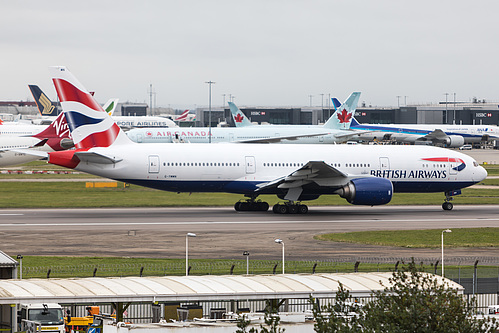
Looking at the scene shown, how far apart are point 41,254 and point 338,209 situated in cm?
2469

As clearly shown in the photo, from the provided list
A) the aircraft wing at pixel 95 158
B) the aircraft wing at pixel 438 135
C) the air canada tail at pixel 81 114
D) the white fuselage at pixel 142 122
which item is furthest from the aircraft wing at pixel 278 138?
the white fuselage at pixel 142 122

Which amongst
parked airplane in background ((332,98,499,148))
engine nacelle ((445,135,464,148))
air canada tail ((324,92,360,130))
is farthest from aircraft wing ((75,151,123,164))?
engine nacelle ((445,135,464,148))

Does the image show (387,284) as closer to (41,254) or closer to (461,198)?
(41,254)

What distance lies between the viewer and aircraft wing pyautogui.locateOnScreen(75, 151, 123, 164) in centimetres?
4453

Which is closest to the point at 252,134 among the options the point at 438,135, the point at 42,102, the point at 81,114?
the point at 438,135

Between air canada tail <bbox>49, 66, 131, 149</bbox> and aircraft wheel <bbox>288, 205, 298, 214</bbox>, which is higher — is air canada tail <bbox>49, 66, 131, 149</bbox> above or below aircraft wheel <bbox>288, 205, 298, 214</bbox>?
above

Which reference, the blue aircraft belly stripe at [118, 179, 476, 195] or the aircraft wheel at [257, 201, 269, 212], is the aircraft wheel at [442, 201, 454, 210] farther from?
the aircraft wheel at [257, 201, 269, 212]

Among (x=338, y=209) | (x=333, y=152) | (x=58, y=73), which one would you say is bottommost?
(x=338, y=209)

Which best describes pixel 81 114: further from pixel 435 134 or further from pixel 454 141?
pixel 454 141

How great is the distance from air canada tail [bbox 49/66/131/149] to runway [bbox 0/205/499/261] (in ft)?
14.7

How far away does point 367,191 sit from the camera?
1833 inches

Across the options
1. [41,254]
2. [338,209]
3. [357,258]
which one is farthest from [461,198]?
[41,254]

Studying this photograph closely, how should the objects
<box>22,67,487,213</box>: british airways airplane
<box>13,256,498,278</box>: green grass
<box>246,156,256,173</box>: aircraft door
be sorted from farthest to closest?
1. <box>246,156,256,173</box>: aircraft door
2. <box>22,67,487,213</box>: british airways airplane
3. <box>13,256,498,278</box>: green grass

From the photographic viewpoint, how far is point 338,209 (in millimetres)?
53188
